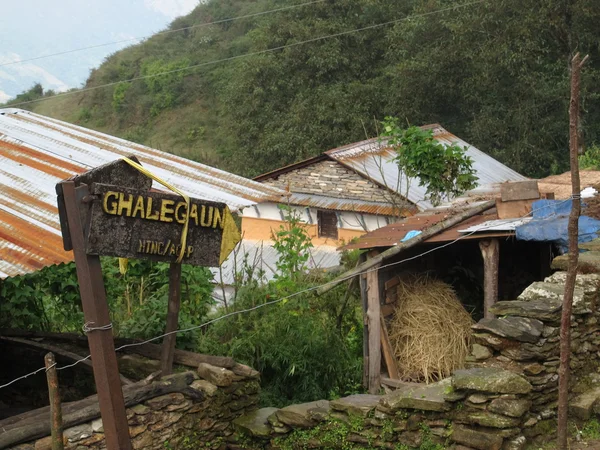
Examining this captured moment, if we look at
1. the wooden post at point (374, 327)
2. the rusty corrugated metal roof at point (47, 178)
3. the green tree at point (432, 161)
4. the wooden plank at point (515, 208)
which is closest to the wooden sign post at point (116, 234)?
the rusty corrugated metal roof at point (47, 178)

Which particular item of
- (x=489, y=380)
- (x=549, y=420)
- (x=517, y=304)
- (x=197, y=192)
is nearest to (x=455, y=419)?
(x=489, y=380)

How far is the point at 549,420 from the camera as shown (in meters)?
5.87

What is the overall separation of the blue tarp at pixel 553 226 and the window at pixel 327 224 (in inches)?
378

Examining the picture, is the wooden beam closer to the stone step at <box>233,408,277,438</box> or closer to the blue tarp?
the blue tarp

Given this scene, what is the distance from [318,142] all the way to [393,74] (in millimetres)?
3590

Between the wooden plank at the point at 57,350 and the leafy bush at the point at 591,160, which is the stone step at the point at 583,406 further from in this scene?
the leafy bush at the point at 591,160

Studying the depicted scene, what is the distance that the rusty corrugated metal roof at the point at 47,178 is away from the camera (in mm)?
5652

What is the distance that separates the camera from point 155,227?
4.89m

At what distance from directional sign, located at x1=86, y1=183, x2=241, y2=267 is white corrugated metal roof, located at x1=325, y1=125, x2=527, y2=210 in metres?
11.1

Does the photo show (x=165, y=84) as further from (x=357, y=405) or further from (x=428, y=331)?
(x=357, y=405)

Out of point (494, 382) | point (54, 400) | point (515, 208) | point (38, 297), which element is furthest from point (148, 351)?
point (515, 208)

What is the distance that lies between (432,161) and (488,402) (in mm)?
8418

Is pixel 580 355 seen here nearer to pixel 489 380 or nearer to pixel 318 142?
pixel 489 380

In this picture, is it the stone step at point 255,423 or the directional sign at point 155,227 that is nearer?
the directional sign at point 155,227
